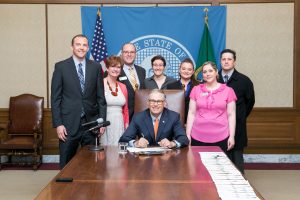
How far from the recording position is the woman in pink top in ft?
12.8

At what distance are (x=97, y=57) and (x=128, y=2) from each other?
974 mm

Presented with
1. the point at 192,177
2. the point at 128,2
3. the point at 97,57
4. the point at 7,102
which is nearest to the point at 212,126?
the point at 192,177

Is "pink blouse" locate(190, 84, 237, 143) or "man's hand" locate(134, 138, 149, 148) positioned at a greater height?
"pink blouse" locate(190, 84, 237, 143)

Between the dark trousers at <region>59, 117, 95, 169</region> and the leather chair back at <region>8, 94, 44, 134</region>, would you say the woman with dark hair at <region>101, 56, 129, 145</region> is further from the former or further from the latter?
the leather chair back at <region>8, 94, 44, 134</region>

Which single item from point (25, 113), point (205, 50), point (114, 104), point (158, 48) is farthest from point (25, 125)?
point (205, 50)

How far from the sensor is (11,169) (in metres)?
6.20

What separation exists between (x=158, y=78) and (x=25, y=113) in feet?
8.73

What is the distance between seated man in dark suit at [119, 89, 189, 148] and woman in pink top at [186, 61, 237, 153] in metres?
0.27

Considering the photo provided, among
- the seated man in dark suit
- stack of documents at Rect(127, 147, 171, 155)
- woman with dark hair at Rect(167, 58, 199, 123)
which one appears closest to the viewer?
stack of documents at Rect(127, 147, 171, 155)

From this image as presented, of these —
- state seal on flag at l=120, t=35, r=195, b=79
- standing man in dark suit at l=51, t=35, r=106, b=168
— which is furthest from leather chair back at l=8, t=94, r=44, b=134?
standing man in dark suit at l=51, t=35, r=106, b=168

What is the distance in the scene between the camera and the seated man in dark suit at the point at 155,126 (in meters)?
3.66

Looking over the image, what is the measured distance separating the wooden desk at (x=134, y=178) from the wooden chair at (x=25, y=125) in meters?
3.22

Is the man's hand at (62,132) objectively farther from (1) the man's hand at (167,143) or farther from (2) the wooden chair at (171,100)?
(1) the man's hand at (167,143)

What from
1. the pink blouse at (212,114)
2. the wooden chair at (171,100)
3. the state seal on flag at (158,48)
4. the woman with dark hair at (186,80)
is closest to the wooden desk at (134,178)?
the pink blouse at (212,114)
